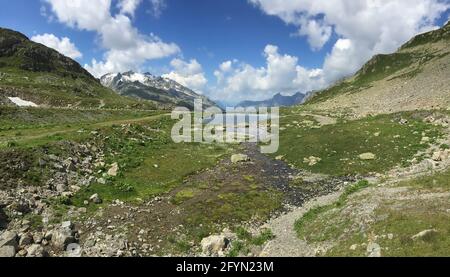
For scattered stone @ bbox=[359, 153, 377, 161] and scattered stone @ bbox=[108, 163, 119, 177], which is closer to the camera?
scattered stone @ bbox=[108, 163, 119, 177]

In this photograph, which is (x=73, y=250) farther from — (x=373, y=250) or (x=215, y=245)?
(x=373, y=250)

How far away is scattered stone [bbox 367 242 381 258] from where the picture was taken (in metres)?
23.5

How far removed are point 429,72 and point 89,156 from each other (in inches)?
4931

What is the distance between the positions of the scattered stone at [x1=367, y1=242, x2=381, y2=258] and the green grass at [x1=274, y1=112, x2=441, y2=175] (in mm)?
27468

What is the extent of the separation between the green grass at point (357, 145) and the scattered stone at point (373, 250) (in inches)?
1081

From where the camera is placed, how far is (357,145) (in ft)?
203

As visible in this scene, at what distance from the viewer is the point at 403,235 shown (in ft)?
81.3

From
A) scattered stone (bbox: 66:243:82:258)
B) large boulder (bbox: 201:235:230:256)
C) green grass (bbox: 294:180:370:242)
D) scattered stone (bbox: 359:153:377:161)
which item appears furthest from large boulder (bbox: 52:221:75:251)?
scattered stone (bbox: 359:153:377:161)

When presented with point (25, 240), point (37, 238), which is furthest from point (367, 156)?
point (25, 240)

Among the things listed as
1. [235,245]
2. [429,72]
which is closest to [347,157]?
[235,245]

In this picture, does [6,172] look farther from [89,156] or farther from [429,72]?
[429,72]

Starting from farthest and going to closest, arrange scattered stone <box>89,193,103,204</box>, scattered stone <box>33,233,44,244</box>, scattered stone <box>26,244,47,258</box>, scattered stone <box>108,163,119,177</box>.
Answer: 1. scattered stone <box>108,163,119,177</box>
2. scattered stone <box>89,193,103,204</box>
3. scattered stone <box>33,233,44,244</box>
4. scattered stone <box>26,244,47,258</box>

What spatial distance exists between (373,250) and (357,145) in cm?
3986

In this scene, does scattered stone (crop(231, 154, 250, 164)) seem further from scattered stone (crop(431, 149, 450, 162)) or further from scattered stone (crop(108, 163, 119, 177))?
scattered stone (crop(431, 149, 450, 162))
